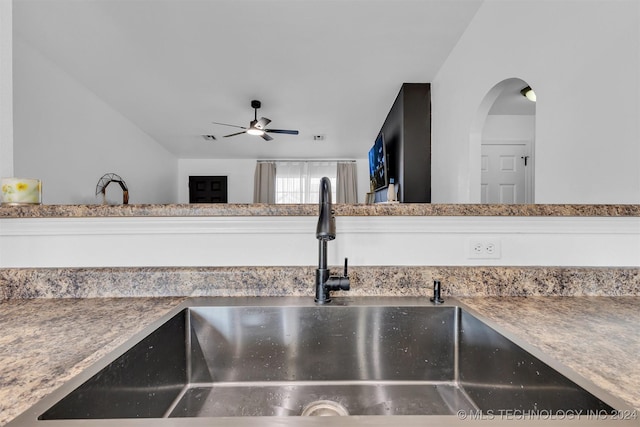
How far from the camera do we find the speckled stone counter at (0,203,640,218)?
873 millimetres

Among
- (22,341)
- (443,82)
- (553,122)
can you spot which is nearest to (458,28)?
(443,82)

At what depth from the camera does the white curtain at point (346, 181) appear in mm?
6887

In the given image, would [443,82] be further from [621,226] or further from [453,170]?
[621,226]

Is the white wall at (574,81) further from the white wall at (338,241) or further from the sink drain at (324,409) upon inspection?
the sink drain at (324,409)

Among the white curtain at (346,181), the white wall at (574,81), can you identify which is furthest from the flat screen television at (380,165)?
the white curtain at (346,181)

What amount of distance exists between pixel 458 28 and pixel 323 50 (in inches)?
46.5

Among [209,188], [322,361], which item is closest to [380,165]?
[322,361]

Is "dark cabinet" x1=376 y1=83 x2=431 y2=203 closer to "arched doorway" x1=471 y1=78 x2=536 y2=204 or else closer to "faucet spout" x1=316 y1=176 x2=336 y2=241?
"arched doorway" x1=471 y1=78 x2=536 y2=204

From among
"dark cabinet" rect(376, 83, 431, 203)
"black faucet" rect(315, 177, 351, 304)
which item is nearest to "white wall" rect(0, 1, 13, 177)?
"black faucet" rect(315, 177, 351, 304)

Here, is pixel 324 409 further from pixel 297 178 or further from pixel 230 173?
pixel 230 173

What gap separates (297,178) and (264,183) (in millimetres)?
791

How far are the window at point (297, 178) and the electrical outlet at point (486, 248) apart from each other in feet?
A: 20.1

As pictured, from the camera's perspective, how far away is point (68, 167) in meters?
3.33

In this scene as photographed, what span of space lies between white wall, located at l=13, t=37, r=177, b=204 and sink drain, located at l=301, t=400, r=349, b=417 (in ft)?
11.3
